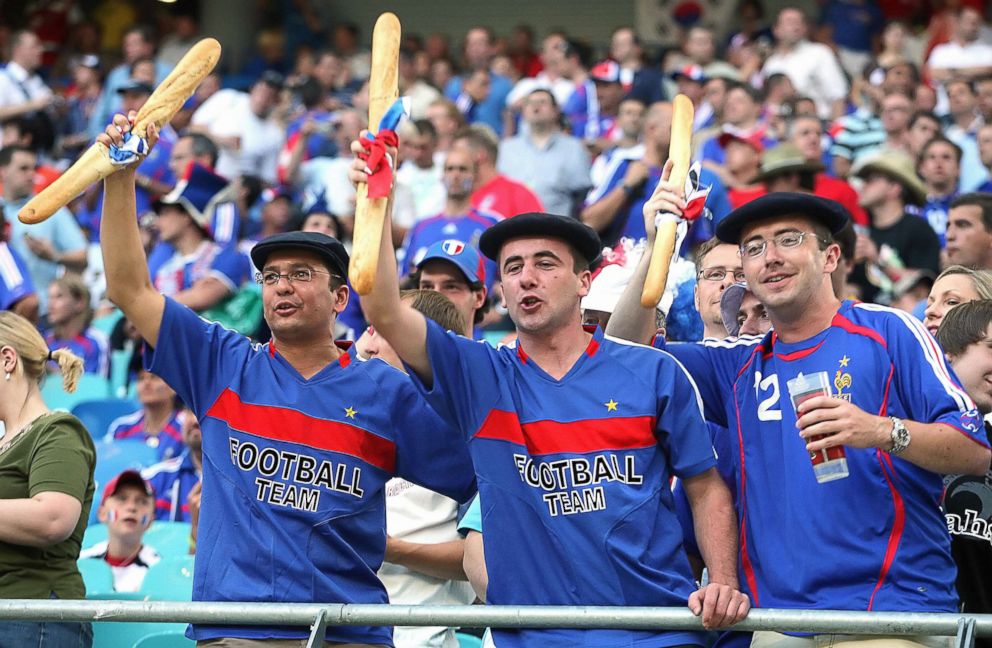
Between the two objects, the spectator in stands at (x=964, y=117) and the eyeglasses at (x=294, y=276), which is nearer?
the eyeglasses at (x=294, y=276)

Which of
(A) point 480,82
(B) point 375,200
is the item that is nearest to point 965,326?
(B) point 375,200

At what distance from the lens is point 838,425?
12.9ft

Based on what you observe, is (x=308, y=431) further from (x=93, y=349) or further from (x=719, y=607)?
(x=93, y=349)

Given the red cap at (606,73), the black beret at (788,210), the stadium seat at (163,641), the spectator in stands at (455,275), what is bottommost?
the stadium seat at (163,641)

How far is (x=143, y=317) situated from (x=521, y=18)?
16.8 m

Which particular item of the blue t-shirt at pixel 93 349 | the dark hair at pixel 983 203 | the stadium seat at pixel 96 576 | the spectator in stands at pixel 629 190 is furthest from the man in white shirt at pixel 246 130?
the dark hair at pixel 983 203

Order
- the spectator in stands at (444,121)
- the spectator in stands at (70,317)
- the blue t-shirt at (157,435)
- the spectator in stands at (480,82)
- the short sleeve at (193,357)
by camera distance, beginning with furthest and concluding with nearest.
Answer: the spectator in stands at (480,82) < the spectator in stands at (444,121) < the spectator in stands at (70,317) < the blue t-shirt at (157,435) < the short sleeve at (193,357)

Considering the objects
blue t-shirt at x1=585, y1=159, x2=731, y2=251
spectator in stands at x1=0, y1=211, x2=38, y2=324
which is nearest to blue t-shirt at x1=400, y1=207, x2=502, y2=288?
blue t-shirt at x1=585, y1=159, x2=731, y2=251

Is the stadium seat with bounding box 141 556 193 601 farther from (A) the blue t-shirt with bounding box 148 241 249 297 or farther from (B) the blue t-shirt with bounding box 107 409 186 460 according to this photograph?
(A) the blue t-shirt with bounding box 148 241 249 297

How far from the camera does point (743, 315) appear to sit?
214 inches

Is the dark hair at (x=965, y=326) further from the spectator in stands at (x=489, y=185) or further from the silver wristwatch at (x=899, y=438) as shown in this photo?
the spectator in stands at (x=489, y=185)

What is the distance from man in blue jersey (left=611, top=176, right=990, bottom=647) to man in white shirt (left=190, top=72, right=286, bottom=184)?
33.8ft

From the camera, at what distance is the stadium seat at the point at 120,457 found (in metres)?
8.41

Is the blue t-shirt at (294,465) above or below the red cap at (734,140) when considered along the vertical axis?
below
